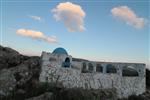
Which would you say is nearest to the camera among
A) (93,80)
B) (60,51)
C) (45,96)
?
(45,96)

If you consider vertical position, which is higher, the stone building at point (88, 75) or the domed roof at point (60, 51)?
the domed roof at point (60, 51)

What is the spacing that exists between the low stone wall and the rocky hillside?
90cm

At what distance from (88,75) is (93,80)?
1.01 m

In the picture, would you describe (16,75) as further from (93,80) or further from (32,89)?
(93,80)

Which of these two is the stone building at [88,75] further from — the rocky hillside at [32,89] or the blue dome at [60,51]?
the rocky hillside at [32,89]

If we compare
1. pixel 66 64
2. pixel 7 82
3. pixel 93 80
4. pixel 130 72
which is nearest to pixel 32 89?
pixel 7 82

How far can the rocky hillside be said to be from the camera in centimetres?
2772

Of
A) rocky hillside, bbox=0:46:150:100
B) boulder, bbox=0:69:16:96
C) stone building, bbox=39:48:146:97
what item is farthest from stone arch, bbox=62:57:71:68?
boulder, bbox=0:69:16:96

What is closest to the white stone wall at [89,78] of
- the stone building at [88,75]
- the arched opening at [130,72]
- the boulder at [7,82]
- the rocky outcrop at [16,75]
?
the stone building at [88,75]

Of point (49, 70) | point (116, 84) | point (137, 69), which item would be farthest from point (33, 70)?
point (137, 69)

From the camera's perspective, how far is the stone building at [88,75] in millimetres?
29625

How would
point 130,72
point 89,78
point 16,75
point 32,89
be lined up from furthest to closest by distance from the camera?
point 130,72
point 89,78
point 16,75
point 32,89

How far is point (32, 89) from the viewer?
28.2 metres

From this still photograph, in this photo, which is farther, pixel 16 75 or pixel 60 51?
pixel 60 51
